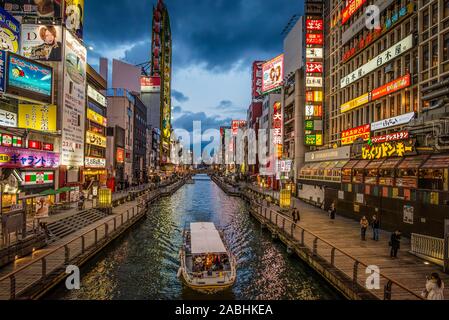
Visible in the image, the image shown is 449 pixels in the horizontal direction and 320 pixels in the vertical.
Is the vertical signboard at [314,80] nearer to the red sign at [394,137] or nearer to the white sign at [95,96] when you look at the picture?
the red sign at [394,137]

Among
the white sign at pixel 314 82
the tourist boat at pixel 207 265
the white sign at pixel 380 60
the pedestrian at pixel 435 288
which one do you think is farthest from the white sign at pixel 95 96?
the pedestrian at pixel 435 288

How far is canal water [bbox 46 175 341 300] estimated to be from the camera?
1834cm

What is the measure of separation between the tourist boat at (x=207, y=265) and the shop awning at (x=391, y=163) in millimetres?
16688

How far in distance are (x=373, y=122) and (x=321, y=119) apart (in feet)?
52.1

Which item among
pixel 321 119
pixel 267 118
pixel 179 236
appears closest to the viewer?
pixel 179 236

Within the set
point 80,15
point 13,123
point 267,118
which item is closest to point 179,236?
point 13,123

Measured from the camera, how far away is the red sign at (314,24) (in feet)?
178

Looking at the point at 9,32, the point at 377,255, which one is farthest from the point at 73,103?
the point at 377,255

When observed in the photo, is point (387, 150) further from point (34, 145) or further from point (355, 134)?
point (34, 145)

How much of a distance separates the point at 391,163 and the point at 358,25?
22.6 m

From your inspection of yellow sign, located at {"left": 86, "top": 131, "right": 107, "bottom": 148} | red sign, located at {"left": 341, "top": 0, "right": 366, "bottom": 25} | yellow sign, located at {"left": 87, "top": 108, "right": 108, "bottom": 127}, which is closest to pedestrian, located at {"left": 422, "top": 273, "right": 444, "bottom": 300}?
red sign, located at {"left": 341, "top": 0, "right": 366, "bottom": 25}
